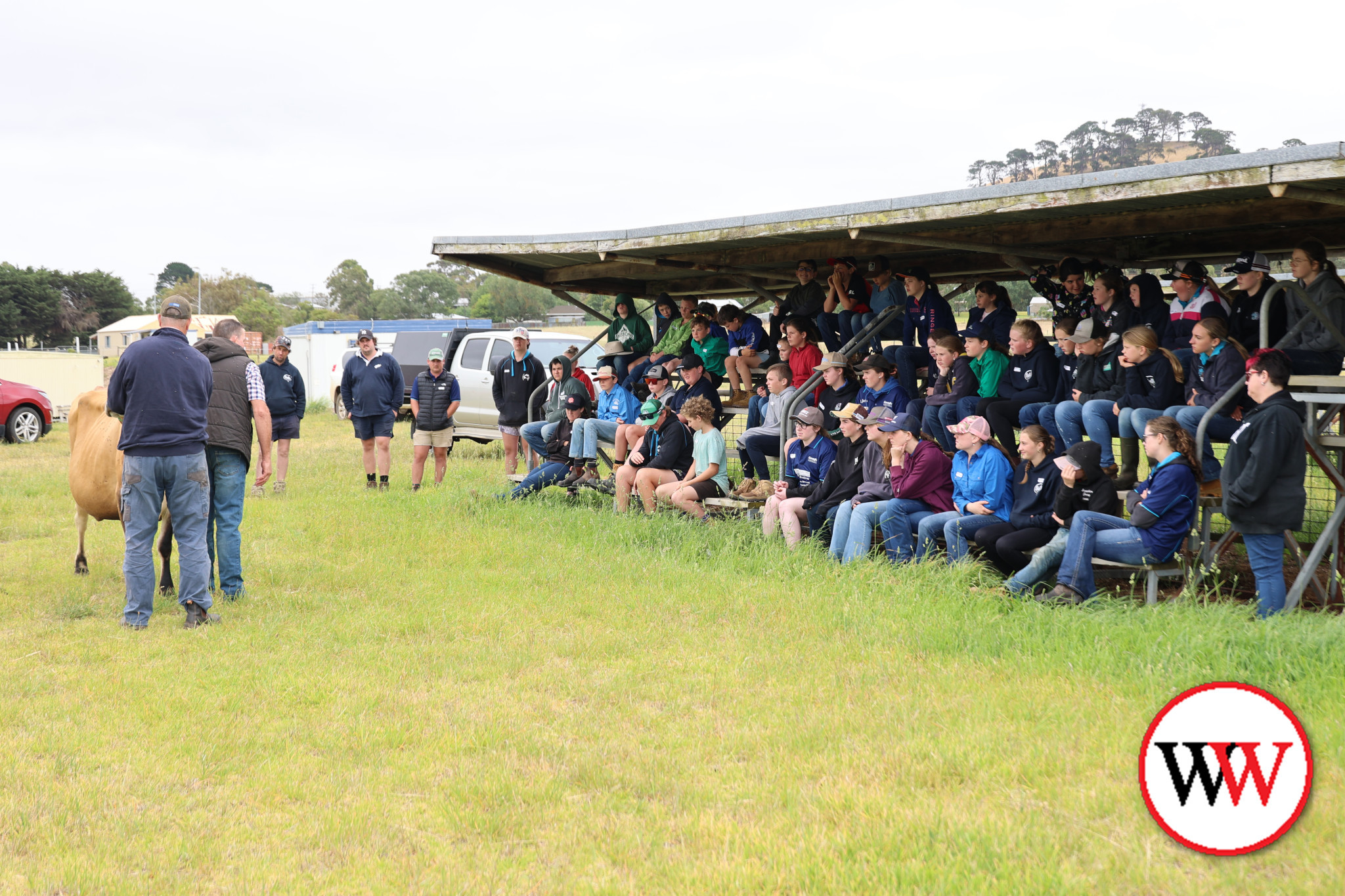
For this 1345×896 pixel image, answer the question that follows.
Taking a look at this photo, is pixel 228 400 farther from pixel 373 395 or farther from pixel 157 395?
pixel 373 395

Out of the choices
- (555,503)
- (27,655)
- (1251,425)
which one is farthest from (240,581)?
(1251,425)

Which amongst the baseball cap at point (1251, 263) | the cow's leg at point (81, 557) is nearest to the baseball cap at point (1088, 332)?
the baseball cap at point (1251, 263)

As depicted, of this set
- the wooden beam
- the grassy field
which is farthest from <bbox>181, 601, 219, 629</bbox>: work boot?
the wooden beam

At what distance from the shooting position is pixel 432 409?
13172 mm

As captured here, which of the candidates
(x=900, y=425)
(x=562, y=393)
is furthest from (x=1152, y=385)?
(x=562, y=393)

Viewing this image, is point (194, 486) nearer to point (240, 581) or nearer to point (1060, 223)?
point (240, 581)

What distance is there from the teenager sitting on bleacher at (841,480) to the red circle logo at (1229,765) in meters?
5.02

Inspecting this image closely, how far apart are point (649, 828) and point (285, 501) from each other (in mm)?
9265

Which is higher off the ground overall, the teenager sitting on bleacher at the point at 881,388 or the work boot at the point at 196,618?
the teenager sitting on bleacher at the point at 881,388

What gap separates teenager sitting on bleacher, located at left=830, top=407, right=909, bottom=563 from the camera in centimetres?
802

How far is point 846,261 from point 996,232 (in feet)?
5.71

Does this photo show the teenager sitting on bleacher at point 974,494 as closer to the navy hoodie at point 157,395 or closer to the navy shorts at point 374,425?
the navy hoodie at point 157,395

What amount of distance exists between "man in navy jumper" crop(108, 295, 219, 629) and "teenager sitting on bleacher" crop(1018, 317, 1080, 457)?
5.97 meters

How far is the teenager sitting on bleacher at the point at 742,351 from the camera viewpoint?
36.6ft
